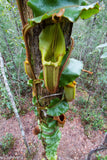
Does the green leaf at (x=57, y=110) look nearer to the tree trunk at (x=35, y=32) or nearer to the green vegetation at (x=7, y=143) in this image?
the tree trunk at (x=35, y=32)

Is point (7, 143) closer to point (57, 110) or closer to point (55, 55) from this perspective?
point (57, 110)

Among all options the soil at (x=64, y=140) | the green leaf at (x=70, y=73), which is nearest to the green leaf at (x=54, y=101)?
the green leaf at (x=70, y=73)

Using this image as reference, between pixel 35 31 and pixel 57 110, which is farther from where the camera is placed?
pixel 57 110

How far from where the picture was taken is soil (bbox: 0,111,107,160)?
5.93 ft

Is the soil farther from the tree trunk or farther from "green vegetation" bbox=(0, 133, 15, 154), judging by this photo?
the tree trunk

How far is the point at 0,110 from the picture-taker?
253 centimetres

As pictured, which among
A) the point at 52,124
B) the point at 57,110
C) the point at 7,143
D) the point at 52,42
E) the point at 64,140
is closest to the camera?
the point at 52,42

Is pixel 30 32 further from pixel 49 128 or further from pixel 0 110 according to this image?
pixel 0 110

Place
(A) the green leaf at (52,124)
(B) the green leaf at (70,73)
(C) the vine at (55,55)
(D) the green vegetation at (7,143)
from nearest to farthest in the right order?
1. (C) the vine at (55,55)
2. (B) the green leaf at (70,73)
3. (A) the green leaf at (52,124)
4. (D) the green vegetation at (7,143)

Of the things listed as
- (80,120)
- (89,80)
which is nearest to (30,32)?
(80,120)

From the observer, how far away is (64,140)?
6.90 feet

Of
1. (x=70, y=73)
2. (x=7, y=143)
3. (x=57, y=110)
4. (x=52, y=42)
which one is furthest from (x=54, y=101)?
(x=7, y=143)

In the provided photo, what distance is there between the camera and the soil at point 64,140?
1808 millimetres

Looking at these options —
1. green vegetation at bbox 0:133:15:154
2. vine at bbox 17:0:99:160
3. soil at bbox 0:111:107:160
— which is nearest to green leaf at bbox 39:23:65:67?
vine at bbox 17:0:99:160
